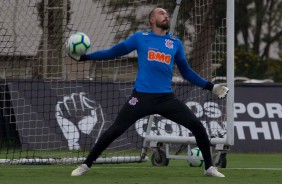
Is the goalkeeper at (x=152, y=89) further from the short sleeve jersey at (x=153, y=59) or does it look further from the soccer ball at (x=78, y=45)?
the soccer ball at (x=78, y=45)

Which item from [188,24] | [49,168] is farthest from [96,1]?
[49,168]

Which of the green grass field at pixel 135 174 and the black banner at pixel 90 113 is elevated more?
the black banner at pixel 90 113

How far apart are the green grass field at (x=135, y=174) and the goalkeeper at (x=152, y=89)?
0.40m

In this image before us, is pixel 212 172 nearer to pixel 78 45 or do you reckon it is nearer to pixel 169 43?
pixel 169 43

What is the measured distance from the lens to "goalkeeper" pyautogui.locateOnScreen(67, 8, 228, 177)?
45.0 ft

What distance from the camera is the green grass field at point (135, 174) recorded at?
13078 mm

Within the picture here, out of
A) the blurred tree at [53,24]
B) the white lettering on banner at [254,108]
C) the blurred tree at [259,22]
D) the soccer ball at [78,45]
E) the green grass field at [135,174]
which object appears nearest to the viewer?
the green grass field at [135,174]

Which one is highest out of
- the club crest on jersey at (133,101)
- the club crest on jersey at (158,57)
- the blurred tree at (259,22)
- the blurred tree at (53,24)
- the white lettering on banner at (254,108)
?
the blurred tree at (259,22)

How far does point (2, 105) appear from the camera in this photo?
2227 cm

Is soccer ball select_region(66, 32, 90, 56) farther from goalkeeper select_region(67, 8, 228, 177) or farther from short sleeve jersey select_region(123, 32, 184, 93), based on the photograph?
short sleeve jersey select_region(123, 32, 184, 93)

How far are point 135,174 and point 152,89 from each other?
1284 millimetres

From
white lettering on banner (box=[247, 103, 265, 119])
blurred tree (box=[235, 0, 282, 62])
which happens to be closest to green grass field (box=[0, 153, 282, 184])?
white lettering on banner (box=[247, 103, 265, 119])

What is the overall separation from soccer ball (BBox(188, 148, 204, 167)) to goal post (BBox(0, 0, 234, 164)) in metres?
0.24

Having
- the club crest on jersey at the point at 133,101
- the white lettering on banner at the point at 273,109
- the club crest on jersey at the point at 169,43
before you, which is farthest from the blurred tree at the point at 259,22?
the club crest on jersey at the point at 133,101
